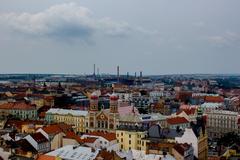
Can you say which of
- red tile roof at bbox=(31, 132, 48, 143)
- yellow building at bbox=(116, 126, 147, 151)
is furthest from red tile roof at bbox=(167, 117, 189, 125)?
red tile roof at bbox=(31, 132, 48, 143)

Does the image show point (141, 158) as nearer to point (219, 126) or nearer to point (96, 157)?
point (96, 157)

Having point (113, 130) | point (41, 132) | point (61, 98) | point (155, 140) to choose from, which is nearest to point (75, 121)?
point (113, 130)

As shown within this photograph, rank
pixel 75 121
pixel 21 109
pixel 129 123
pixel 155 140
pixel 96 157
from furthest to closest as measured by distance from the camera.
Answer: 1. pixel 21 109
2. pixel 75 121
3. pixel 129 123
4. pixel 155 140
5. pixel 96 157

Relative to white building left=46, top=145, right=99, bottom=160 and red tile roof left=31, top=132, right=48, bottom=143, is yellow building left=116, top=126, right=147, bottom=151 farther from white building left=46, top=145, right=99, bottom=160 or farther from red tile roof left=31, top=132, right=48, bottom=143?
white building left=46, top=145, right=99, bottom=160

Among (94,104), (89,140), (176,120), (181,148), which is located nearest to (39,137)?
(89,140)

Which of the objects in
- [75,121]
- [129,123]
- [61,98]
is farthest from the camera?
[61,98]

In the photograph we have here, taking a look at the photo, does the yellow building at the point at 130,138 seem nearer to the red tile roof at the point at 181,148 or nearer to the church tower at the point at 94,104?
the red tile roof at the point at 181,148

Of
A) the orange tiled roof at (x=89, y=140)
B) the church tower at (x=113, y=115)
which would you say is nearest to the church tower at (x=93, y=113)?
the church tower at (x=113, y=115)
